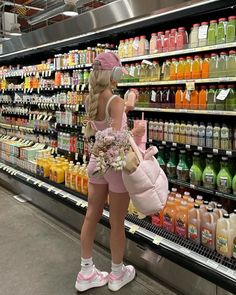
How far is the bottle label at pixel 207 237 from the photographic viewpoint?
240 cm

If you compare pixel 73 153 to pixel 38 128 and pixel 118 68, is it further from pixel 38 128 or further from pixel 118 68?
pixel 118 68

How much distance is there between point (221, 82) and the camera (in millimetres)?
2674

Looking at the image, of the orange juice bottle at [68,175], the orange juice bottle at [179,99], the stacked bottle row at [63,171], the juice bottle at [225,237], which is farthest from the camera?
the orange juice bottle at [68,175]

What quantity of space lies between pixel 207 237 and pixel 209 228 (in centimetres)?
8

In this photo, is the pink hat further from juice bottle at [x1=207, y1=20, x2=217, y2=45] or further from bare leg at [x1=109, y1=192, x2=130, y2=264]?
juice bottle at [x1=207, y1=20, x2=217, y2=45]

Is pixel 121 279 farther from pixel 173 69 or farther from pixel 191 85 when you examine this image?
pixel 173 69

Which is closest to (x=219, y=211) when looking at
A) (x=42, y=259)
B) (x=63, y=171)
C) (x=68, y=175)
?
(x=42, y=259)

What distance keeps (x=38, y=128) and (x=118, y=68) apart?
11.0 feet

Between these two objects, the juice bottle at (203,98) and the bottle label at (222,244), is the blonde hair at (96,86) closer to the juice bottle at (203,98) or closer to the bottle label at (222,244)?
the juice bottle at (203,98)

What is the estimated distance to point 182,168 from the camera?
9.80 ft

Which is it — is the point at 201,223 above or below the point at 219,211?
below

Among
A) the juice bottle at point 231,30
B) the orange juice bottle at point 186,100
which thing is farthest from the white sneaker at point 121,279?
the juice bottle at point 231,30

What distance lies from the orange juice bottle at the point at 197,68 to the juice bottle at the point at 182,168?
741 mm

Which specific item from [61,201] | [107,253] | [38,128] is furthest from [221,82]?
[38,128]
